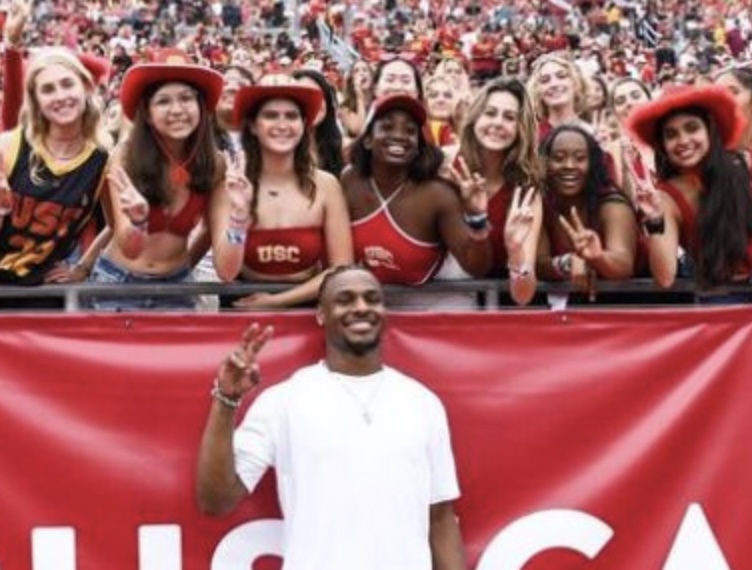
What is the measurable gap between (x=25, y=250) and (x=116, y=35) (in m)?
27.0

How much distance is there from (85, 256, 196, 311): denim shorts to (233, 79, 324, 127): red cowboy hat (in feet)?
2.04

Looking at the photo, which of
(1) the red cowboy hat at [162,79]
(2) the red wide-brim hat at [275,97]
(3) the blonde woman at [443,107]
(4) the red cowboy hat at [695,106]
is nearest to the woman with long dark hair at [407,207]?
(2) the red wide-brim hat at [275,97]

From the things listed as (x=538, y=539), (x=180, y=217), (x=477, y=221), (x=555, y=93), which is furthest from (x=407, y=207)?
(x=555, y=93)

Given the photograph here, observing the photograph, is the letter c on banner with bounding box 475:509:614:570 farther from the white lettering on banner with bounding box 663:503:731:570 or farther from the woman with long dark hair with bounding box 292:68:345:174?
the woman with long dark hair with bounding box 292:68:345:174

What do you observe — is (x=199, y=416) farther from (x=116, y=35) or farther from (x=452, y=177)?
(x=116, y=35)

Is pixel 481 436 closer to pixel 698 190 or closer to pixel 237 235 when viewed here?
pixel 237 235

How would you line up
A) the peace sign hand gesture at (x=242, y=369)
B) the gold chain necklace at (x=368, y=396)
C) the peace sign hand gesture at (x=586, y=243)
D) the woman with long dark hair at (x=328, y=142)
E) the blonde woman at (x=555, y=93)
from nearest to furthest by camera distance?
the peace sign hand gesture at (x=242, y=369)
the gold chain necklace at (x=368, y=396)
the peace sign hand gesture at (x=586, y=243)
the woman with long dark hair at (x=328, y=142)
the blonde woman at (x=555, y=93)

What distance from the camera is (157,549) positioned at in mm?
5660

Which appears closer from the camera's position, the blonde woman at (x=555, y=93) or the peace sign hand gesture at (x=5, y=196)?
the peace sign hand gesture at (x=5, y=196)

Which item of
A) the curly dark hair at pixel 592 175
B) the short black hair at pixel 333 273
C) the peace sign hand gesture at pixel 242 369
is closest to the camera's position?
the peace sign hand gesture at pixel 242 369

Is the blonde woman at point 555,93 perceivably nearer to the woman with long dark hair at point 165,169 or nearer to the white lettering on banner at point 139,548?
the woman with long dark hair at point 165,169

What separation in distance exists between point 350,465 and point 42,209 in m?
1.47

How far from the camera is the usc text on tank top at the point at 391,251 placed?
591 cm

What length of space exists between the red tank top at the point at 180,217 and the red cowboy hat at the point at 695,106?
1.64 metres
